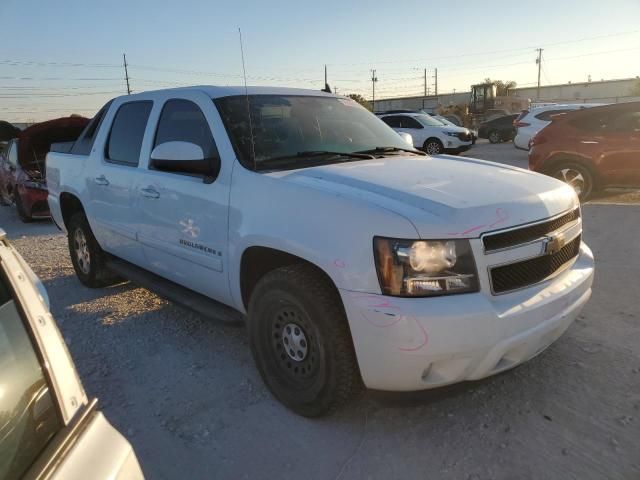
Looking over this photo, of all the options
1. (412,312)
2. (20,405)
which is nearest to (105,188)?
(412,312)

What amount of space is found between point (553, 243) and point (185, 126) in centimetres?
259

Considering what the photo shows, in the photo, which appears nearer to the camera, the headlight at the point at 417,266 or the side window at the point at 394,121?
the headlight at the point at 417,266

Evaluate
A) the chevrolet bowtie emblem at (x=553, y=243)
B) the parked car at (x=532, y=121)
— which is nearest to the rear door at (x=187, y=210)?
the chevrolet bowtie emblem at (x=553, y=243)

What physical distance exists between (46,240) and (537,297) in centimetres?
800

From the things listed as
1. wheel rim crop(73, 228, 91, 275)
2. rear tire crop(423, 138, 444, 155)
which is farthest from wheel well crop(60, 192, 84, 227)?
rear tire crop(423, 138, 444, 155)

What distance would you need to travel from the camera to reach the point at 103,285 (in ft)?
17.3

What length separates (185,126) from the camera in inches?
148

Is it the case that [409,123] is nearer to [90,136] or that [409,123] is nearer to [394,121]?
[394,121]

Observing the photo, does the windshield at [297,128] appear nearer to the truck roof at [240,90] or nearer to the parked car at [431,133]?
the truck roof at [240,90]

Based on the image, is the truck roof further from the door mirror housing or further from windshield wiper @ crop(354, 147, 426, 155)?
windshield wiper @ crop(354, 147, 426, 155)

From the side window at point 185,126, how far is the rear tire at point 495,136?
25241 mm

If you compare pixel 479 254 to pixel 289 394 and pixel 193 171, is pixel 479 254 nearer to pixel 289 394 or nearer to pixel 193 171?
pixel 289 394

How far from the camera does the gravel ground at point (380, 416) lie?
247cm

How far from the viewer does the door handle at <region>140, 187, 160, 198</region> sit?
376 cm
